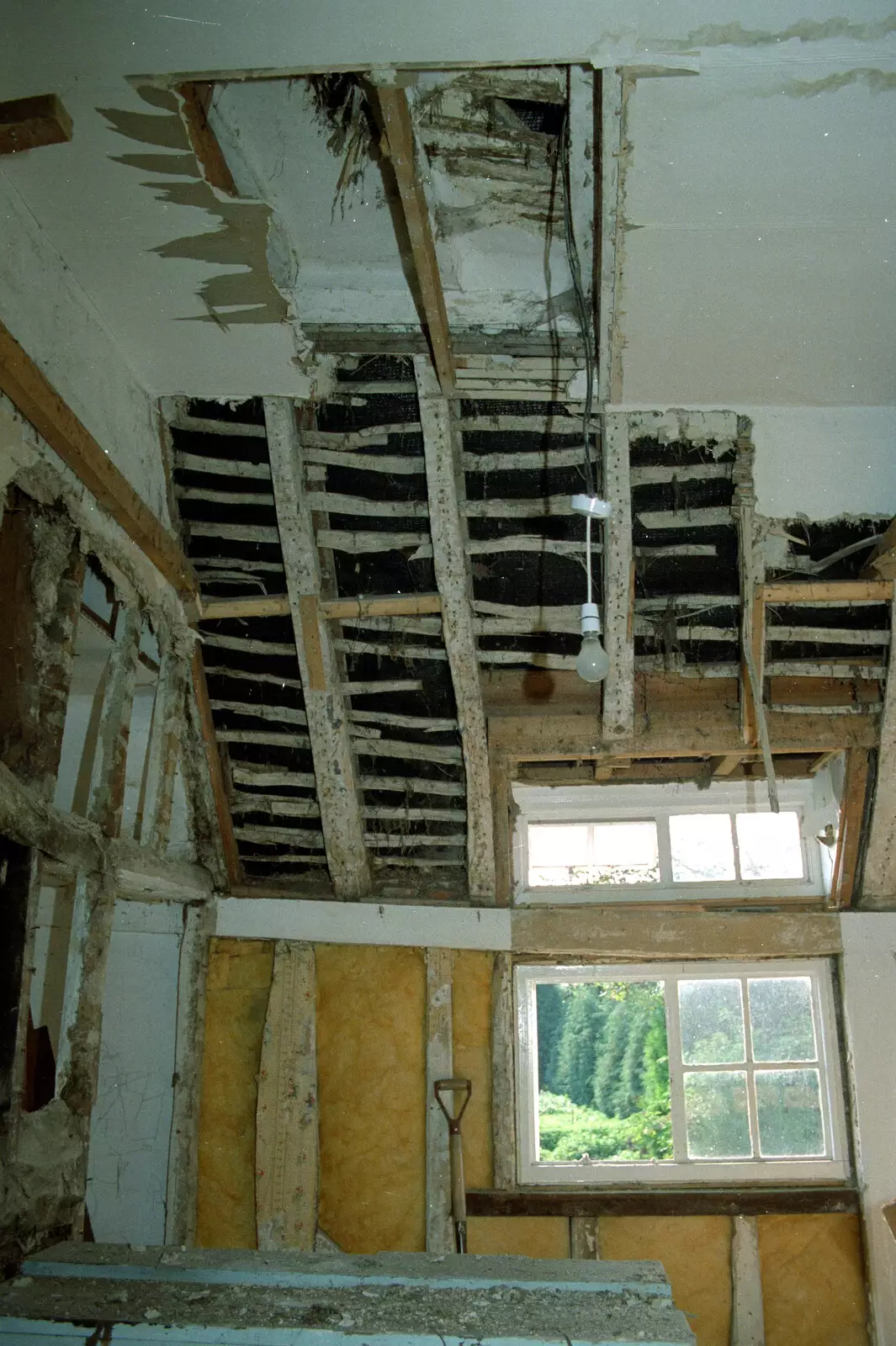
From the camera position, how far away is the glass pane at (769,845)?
456cm

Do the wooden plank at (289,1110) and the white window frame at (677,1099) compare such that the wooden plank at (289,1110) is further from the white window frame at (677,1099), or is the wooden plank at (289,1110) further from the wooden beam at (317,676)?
the white window frame at (677,1099)

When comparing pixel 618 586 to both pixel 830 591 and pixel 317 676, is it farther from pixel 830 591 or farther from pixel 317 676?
pixel 317 676

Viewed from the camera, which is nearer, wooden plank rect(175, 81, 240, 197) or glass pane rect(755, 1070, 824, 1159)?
wooden plank rect(175, 81, 240, 197)

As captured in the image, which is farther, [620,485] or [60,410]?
[620,485]

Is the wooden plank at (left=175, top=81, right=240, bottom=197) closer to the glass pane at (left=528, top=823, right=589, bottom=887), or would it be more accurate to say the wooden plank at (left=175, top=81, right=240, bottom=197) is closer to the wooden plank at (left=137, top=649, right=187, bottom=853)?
the wooden plank at (left=137, top=649, right=187, bottom=853)

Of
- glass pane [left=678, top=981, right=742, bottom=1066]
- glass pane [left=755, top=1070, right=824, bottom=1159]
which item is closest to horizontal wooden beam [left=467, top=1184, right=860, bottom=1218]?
glass pane [left=755, top=1070, right=824, bottom=1159]

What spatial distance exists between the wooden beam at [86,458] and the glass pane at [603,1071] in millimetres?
2490

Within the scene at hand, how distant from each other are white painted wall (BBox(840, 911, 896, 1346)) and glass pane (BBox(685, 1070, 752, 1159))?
18.0 inches

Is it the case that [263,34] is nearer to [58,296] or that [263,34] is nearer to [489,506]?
[58,296]

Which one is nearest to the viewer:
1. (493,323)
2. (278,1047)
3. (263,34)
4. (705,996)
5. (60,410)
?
(263,34)

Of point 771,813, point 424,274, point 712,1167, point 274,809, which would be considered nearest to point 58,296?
point 424,274

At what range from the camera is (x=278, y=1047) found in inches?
162

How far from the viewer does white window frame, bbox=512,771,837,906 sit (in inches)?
177

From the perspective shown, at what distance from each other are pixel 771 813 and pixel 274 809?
7.45 ft
